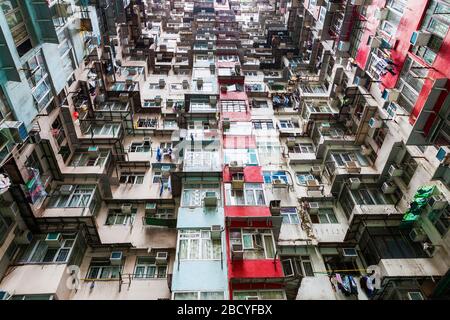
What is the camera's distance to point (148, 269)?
20.2 meters

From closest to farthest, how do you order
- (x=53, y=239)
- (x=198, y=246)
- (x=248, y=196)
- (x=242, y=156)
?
(x=198, y=246)
(x=53, y=239)
(x=248, y=196)
(x=242, y=156)

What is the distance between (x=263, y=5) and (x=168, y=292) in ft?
185

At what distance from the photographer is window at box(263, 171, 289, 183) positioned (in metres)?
25.8

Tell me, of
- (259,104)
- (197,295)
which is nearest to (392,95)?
(259,104)

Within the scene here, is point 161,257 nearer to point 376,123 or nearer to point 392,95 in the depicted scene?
point 376,123

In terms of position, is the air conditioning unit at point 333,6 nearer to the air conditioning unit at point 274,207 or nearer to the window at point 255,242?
the air conditioning unit at point 274,207

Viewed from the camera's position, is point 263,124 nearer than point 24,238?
No

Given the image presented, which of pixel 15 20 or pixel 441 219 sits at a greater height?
pixel 15 20

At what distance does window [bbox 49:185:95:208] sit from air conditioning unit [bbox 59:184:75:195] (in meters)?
0.17

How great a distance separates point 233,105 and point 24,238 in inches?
821

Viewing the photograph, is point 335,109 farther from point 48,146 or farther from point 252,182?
point 48,146

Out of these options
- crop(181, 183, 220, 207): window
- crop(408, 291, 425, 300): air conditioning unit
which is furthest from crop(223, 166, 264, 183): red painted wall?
crop(408, 291, 425, 300): air conditioning unit

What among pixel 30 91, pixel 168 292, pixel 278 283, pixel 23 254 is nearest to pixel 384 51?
pixel 278 283

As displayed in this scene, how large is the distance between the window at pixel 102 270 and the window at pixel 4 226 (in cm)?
537
